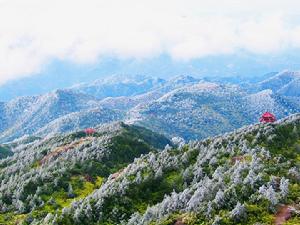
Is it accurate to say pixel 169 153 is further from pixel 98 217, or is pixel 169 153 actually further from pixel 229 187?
pixel 229 187

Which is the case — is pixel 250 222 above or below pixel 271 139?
above

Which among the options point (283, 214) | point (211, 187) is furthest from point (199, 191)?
point (283, 214)

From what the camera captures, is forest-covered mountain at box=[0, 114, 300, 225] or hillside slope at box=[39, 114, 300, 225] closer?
hillside slope at box=[39, 114, 300, 225]

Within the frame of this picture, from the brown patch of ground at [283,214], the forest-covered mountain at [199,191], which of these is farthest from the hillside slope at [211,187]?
the brown patch of ground at [283,214]

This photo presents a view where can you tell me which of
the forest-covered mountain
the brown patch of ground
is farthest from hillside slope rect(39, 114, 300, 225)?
the brown patch of ground

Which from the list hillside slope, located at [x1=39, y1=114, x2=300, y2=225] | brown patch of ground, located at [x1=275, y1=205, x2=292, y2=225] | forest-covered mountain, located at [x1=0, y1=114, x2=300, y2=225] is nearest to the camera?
brown patch of ground, located at [x1=275, y1=205, x2=292, y2=225]

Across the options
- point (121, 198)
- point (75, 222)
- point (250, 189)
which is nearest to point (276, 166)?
point (250, 189)

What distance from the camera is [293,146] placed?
17238 cm

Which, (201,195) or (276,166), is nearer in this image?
(201,195)

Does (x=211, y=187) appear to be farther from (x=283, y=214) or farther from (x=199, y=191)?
(x=283, y=214)

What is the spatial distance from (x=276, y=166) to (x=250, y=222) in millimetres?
41395

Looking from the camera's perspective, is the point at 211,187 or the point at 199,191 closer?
the point at 199,191

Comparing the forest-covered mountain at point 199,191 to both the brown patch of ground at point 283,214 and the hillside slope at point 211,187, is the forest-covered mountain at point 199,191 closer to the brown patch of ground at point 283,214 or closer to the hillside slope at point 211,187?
the hillside slope at point 211,187

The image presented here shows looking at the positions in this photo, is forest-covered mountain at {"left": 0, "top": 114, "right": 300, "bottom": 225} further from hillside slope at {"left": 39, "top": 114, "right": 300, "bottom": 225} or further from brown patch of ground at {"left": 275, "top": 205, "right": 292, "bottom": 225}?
brown patch of ground at {"left": 275, "top": 205, "right": 292, "bottom": 225}
